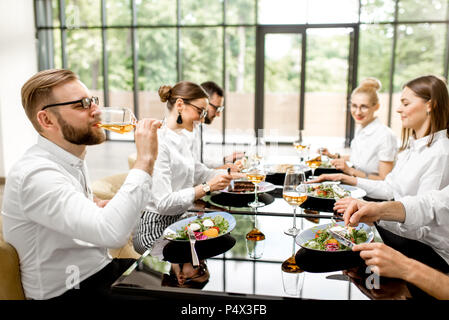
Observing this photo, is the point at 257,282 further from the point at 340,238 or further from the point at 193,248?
the point at 340,238

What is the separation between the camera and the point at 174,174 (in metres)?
2.55

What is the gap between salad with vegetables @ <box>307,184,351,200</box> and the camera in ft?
7.51

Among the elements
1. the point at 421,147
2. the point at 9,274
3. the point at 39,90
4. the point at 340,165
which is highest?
the point at 39,90

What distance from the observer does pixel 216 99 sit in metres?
3.75

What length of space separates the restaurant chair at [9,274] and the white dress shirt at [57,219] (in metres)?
0.02

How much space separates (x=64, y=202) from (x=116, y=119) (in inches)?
16.9

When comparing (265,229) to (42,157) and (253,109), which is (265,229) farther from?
(253,109)

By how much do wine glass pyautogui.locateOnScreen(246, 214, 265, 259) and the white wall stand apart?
6.41 m

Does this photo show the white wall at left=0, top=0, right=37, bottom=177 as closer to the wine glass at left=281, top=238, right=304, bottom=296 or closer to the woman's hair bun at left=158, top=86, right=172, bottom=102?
the woman's hair bun at left=158, top=86, right=172, bottom=102

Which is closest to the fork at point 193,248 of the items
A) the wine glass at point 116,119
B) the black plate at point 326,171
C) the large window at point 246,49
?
the wine glass at point 116,119

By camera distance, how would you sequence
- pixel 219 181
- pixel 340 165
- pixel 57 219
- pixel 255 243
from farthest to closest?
pixel 340 165 → pixel 219 181 → pixel 255 243 → pixel 57 219

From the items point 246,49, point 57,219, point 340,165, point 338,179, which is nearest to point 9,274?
point 57,219
